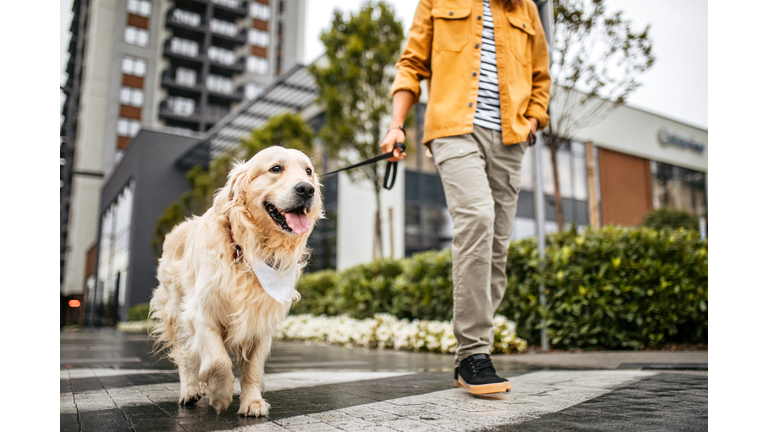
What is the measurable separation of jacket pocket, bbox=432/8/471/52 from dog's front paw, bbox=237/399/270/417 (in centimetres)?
219

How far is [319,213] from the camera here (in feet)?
8.58

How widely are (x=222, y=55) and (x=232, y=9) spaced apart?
4.60 meters

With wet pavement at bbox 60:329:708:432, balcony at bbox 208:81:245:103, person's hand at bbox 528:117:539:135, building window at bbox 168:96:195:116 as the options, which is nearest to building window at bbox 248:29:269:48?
balcony at bbox 208:81:245:103

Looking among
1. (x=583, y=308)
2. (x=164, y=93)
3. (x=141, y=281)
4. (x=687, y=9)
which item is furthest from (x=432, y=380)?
(x=164, y=93)

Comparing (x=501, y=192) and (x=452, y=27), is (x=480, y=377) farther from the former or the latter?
(x=452, y=27)

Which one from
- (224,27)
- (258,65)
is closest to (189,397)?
(224,27)

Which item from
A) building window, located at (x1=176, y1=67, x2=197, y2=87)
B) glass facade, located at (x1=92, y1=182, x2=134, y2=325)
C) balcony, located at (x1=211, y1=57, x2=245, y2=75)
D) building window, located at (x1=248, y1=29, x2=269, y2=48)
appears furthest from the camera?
building window, located at (x1=248, y1=29, x2=269, y2=48)

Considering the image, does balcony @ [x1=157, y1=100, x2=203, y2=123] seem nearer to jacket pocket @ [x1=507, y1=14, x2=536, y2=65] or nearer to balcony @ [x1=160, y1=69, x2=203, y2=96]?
balcony @ [x1=160, y1=69, x2=203, y2=96]

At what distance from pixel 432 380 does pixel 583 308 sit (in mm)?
3108

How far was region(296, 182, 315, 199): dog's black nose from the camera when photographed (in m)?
2.41

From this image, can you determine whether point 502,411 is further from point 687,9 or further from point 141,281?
point 141,281

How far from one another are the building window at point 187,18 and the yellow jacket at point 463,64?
40276 millimetres

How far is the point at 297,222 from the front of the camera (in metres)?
2.45

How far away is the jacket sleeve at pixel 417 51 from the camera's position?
327cm
